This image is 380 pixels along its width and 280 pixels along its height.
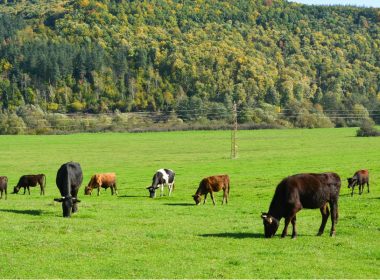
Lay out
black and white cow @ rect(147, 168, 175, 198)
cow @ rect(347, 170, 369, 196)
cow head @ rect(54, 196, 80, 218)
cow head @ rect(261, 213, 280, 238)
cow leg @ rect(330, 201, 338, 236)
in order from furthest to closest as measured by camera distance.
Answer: black and white cow @ rect(147, 168, 175, 198), cow @ rect(347, 170, 369, 196), cow head @ rect(54, 196, 80, 218), cow leg @ rect(330, 201, 338, 236), cow head @ rect(261, 213, 280, 238)

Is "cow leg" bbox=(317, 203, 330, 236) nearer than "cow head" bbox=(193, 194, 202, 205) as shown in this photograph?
Yes

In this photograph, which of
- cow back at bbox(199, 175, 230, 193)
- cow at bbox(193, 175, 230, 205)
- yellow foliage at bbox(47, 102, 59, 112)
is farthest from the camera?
yellow foliage at bbox(47, 102, 59, 112)

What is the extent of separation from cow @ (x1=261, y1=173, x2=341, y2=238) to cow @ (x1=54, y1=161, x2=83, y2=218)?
8693mm

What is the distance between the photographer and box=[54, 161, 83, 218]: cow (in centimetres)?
2405

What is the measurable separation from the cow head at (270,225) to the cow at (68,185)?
8702 mm

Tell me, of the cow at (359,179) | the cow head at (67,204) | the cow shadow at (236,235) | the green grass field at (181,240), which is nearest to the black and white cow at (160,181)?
the green grass field at (181,240)

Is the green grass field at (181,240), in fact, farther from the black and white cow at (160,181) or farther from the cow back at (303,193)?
the black and white cow at (160,181)

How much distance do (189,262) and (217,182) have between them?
49.6ft

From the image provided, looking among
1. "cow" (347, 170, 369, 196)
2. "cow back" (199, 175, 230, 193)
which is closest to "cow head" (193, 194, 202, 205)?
"cow back" (199, 175, 230, 193)

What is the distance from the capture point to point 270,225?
18.7m

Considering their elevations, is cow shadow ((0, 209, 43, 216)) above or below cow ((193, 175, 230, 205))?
below

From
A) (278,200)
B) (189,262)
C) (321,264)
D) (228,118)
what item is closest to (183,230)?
(278,200)

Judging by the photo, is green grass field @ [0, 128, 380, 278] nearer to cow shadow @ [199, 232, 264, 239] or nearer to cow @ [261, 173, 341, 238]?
cow shadow @ [199, 232, 264, 239]

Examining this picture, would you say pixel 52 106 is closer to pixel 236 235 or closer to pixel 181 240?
pixel 236 235
